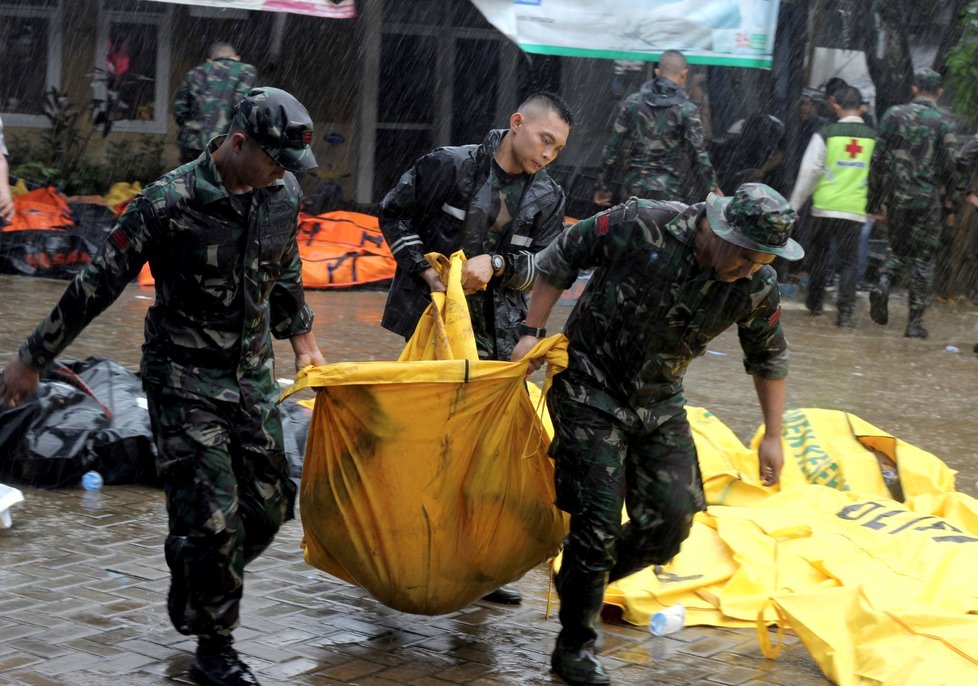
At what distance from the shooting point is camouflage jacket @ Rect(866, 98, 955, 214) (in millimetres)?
11508

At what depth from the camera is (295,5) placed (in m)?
11.3

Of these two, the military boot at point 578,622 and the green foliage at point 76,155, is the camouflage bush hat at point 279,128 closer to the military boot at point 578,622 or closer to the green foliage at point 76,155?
the military boot at point 578,622

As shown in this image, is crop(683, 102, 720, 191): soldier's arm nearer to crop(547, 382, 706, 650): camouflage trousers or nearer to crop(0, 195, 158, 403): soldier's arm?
crop(547, 382, 706, 650): camouflage trousers

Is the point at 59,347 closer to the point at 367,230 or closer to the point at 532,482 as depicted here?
the point at 532,482

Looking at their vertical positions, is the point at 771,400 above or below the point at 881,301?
above

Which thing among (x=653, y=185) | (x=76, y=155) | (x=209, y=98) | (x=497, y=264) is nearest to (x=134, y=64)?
(x=76, y=155)

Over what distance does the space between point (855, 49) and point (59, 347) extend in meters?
13.0

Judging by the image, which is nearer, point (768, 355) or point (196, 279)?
point (196, 279)

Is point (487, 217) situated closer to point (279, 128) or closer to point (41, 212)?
point (279, 128)

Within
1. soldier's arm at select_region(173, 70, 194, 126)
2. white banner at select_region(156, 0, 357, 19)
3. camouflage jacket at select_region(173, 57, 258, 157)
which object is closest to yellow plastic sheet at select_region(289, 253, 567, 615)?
camouflage jacket at select_region(173, 57, 258, 157)

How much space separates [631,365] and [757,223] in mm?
635

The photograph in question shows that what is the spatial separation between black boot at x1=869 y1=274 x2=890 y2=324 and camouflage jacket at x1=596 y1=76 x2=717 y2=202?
2.25 m

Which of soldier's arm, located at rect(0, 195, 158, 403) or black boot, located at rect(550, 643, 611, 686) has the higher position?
soldier's arm, located at rect(0, 195, 158, 403)

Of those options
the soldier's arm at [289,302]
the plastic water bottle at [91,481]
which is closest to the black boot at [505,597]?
the soldier's arm at [289,302]
